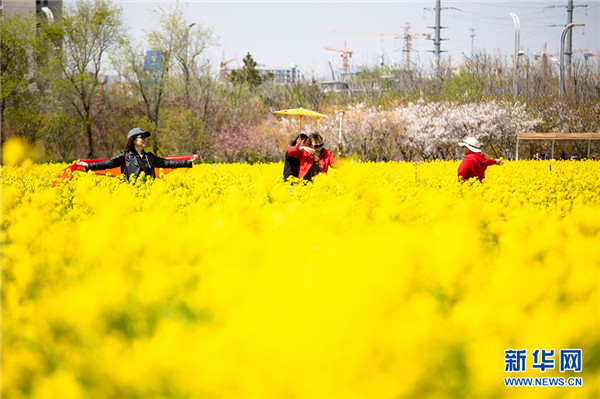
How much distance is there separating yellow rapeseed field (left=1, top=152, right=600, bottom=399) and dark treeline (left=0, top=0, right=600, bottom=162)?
2746 centimetres

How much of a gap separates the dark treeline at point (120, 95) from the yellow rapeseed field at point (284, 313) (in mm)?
27458

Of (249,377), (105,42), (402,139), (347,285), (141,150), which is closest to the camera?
(249,377)

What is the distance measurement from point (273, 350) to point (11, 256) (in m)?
2.06

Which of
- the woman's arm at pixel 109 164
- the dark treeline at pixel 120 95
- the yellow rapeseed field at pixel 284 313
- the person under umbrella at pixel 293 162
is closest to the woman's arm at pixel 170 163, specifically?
the woman's arm at pixel 109 164

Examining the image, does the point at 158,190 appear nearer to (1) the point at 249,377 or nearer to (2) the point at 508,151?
(1) the point at 249,377

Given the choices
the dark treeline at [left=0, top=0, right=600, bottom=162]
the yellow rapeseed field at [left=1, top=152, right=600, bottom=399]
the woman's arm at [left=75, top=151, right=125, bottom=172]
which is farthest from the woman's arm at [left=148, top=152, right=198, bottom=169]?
the dark treeline at [left=0, top=0, right=600, bottom=162]

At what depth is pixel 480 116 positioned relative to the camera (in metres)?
33.3

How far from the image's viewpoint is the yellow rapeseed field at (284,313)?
1.67m

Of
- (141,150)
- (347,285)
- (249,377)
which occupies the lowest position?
(249,377)

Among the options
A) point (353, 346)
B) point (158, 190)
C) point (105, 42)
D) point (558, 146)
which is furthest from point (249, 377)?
point (105, 42)

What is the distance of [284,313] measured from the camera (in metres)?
1.78

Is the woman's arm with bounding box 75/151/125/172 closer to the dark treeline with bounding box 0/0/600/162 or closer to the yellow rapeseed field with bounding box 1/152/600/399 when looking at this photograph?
the yellow rapeseed field with bounding box 1/152/600/399

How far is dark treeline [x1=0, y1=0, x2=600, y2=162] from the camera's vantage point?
29.6 meters

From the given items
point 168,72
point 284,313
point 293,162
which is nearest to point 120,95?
point 168,72
